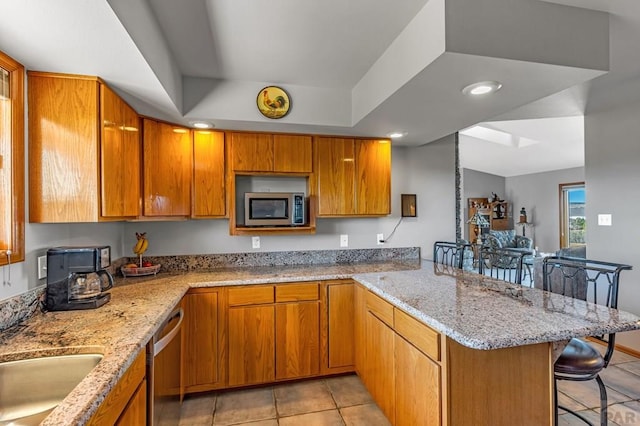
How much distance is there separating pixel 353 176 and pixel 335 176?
173 mm

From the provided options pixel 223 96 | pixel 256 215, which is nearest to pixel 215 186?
pixel 256 215

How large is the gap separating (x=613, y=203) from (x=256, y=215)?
3.44 m

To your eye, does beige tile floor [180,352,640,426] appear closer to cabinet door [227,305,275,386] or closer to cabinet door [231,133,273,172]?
cabinet door [227,305,275,386]

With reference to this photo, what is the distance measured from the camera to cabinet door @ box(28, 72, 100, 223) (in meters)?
1.64

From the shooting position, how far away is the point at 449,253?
334 cm

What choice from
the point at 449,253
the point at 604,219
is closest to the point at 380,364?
the point at 449,253

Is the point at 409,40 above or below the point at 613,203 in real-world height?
above

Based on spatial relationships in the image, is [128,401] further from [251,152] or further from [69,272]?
[251,152]

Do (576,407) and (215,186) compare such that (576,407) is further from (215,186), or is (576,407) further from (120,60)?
(120,60)

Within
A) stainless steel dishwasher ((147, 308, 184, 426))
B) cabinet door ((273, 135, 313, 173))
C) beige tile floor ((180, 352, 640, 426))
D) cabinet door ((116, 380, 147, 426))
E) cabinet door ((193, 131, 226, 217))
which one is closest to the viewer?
cabinet door ((116, 380, 147, 426))

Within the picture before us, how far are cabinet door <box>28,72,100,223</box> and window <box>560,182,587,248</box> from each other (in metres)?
9.44

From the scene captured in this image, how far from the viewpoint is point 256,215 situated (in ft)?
9.04

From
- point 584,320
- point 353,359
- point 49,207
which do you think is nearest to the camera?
point 584,320

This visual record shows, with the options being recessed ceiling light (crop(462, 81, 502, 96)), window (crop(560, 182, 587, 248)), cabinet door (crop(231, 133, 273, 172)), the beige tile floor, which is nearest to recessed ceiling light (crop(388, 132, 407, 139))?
recessed ceiling light (crop(462, 81, 502, 96))
